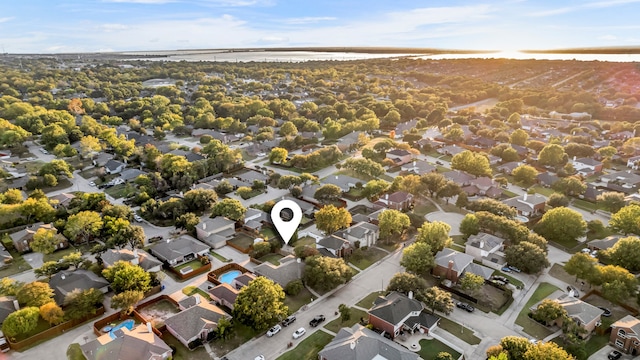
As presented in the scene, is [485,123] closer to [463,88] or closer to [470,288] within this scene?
[463,88]

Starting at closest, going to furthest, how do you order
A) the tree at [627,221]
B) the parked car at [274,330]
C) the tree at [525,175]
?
the parked car at [274,330], the tree at [627,221], the tree at [525,175]

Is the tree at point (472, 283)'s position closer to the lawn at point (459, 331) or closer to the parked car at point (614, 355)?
the lawn at point (459, 331)

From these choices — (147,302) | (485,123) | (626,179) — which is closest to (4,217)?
(147,302)

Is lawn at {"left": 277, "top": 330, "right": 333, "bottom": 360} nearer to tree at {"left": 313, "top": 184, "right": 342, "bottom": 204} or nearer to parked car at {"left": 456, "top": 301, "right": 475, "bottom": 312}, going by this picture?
parked car at {"left": 456, "top": 301, "right": 475, "bottom": 312}

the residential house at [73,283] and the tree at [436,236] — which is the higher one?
the tree at [436,236]

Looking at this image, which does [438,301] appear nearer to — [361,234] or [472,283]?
[472,283]

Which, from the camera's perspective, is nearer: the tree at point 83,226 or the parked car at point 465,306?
the parked car at point 465,306

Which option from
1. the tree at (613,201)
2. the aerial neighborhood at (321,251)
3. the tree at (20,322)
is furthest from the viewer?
the tree at (613,201)

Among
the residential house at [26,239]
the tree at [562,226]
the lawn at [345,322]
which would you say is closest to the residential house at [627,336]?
the tree at [562,226]
